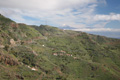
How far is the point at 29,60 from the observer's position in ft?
189

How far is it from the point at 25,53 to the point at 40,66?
1214 centimetres

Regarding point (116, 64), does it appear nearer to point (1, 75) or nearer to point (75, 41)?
point (75, 41)

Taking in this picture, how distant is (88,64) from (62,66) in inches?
713

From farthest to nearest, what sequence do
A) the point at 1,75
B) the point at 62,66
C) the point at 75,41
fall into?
the point at 75,41 → the point at 62,66 → the point at 1,75

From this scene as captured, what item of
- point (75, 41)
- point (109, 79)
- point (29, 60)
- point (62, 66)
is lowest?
point (109, 79)

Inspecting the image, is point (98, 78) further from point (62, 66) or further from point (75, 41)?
point (75, 41)

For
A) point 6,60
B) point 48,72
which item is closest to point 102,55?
point 48,72

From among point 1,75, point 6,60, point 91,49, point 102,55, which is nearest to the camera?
point 1,75

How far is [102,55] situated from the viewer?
109 m

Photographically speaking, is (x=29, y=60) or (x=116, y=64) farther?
(x=116, y=64)

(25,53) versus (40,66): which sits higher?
(25,53)

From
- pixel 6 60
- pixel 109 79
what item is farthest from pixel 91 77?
pixel 6 60

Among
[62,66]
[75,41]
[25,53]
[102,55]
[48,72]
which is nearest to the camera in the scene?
[48,72]

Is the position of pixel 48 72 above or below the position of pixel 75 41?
below
